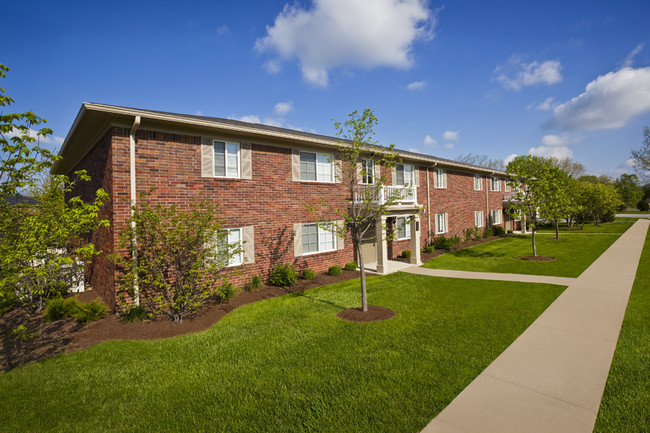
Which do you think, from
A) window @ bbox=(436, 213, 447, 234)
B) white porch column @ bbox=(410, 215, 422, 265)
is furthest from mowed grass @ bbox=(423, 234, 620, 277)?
window @ bbox=(436, 213, 447, 234)

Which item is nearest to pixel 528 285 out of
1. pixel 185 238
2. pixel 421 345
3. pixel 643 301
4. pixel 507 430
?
pixel 643 301

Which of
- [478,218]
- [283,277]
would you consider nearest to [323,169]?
[283,277]

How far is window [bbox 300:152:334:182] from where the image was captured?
13.0 m

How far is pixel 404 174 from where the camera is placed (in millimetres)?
17734

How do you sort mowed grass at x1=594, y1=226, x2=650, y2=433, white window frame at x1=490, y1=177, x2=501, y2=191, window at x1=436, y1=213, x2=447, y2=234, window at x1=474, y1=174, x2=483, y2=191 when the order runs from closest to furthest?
mowed grass at x1=594, y1=226, x2=650, y2=433, window at x1=436, y1=213, x2=447, y2=234, window at x1=474, y1=174, x2=483, y2=191, white window frame at x1=490, y1=177, x2=501, y2=191

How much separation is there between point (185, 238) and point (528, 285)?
11.5m

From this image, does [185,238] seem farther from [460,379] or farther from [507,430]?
[507,430]

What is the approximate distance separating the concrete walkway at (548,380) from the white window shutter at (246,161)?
9100mm

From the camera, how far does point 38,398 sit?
15.9 ft

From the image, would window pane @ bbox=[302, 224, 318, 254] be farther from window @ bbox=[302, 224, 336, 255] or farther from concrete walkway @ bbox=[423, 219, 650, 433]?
concrete walkway @ bbox=[423, 219, 650, 433]

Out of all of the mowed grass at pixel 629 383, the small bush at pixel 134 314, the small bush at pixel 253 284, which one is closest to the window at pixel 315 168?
the small bush at pixel 253 284

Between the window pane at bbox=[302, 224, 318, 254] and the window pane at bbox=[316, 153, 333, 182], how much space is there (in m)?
Result: 2.21

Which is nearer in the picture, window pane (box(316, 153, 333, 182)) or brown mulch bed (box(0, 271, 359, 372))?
brown mulch bed (box(0, 271, 359, 372))

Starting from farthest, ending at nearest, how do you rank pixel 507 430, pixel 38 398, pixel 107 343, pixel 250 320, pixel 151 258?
pixel 151 258 → pixel 250 320 → pixel 107 343 → pixel 38 398 → pixel 507 430
